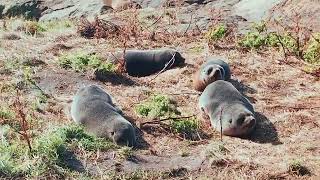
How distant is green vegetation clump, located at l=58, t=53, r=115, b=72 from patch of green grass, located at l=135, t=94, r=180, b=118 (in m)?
1.50

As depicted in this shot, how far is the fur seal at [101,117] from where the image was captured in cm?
749

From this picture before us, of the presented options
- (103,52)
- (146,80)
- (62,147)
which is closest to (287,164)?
(62,147)

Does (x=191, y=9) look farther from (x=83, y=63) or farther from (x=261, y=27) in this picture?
(x=83, y=63)

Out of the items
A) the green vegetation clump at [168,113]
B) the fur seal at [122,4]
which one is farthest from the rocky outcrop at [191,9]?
the green vegetation clump at [168,113]

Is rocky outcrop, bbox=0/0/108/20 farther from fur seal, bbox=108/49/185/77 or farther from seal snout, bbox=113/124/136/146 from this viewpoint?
seal snout, bbox=113/124/136/146

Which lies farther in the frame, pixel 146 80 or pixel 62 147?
pixel 146 80

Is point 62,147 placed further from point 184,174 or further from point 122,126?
point 184,174

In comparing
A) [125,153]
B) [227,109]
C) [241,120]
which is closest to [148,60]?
[227,109]

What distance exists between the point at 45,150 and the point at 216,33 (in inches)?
259

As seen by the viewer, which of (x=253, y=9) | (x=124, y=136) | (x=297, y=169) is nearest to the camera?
(x=297, y=169)

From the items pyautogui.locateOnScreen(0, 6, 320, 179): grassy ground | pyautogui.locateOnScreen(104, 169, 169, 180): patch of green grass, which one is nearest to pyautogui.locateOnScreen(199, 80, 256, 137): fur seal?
pyautogui.locateOnScreen(0, 6, 320, 179): grassy ground

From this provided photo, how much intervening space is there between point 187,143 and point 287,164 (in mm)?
1282

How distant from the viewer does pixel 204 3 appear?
15727mm

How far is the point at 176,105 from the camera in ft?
30.3
